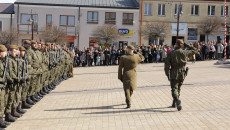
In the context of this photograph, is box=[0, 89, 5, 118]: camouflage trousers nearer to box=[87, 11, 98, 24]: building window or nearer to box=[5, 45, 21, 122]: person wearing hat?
box=[5, 45, 21, 122]: person wearing hat

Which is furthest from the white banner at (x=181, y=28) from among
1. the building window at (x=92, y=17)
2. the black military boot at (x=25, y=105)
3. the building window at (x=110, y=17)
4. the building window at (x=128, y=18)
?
the black military boot at (x=25, y=105)

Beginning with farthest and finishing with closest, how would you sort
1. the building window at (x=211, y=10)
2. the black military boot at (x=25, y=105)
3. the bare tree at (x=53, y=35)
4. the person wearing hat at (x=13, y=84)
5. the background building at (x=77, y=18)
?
1. the building window at (x=211, y=10)
2. the background building at (x=77, y=18)
3. the bare tree at (x=53, y=35)
4. the black military boot at (x=25, y=105)
5. the person wearing hat at (x=13, y=84)

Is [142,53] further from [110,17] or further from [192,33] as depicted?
[192,33]

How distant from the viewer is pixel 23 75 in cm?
811

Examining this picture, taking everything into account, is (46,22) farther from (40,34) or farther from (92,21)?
(92,21)

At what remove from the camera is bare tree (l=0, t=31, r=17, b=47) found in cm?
3431

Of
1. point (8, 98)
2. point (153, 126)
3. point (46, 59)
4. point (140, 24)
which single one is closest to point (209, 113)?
point (153, 126)

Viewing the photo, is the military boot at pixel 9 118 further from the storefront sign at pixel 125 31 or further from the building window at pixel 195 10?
the building window at pixel 195 10

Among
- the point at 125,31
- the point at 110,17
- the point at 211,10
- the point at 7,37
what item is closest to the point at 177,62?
the point at 7,37

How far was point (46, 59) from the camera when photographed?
11.7 m

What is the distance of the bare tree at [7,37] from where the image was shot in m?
34.3

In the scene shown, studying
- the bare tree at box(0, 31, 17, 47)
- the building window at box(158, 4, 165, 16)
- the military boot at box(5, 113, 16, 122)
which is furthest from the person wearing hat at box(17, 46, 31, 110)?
the building window at box(158, 4, 165, 16)

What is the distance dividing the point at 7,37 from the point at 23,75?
1110 inches

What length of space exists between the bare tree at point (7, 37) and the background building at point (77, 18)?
6228mm
